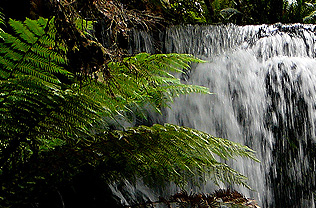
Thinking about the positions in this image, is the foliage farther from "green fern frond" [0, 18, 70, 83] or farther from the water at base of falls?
the water at base of falls

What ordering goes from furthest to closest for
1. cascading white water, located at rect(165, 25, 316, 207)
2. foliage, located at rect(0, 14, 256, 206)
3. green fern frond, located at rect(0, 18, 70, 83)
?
1. cascading white water, located at rect(165, 25, 316, 207)
2. green fern frond, located at rect(0, 18, 70, 83)
3. foliage, located at rect(0, 14, 256, 206)

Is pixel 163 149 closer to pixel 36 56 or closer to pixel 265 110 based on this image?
pixel 36 56

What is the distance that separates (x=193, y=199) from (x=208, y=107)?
173cm

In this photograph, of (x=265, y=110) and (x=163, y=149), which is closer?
(x=163, y=149)

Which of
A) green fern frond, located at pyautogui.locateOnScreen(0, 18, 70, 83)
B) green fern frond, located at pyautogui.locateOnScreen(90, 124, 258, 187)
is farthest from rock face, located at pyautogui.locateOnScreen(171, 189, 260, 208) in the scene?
green fern frond, located at pyautogui.locateOnScreen(0, 18, 70, 83)

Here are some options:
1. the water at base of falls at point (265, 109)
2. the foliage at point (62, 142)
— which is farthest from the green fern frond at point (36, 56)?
the water at base of falls at point (265, 109)

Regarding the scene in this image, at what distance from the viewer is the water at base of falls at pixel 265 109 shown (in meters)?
2.83

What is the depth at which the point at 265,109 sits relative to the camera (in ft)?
9.58

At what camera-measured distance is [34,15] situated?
8.63 feet

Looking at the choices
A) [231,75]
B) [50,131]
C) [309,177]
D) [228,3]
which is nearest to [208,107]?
[231,75]

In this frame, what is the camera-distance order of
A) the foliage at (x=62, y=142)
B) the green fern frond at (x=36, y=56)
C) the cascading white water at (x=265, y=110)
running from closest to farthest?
the foliage at (x=62, y=142) < the green fern frond at (x=36, y=56) < the cascading white water at (x=265, y=110)

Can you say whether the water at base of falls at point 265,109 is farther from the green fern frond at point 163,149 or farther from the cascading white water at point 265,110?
the green fern frond at point 163,149

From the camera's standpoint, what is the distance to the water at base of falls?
2834 mm

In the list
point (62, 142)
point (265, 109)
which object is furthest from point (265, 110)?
point (62, 142)
